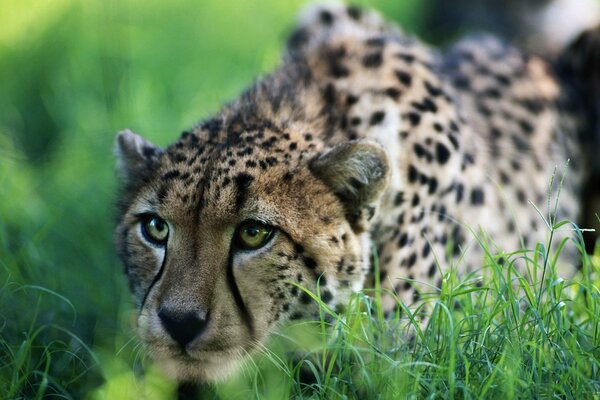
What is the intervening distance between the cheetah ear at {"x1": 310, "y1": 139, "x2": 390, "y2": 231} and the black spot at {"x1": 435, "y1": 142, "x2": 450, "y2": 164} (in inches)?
30.8

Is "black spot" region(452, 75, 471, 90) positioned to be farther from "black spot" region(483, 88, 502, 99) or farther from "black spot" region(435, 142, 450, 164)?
"black spot" region(435, 142, 450, 164)

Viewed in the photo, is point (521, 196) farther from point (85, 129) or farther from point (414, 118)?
point (85, 129)

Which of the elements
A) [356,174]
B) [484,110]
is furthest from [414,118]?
[484,110]

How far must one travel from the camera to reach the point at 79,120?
6.29 m

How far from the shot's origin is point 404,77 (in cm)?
441

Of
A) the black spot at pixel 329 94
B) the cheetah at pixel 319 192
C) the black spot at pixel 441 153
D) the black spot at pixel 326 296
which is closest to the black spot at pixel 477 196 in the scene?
the cheetah at pixel 319 192

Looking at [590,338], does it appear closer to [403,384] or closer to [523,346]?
[523,346]

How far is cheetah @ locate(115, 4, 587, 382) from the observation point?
3.26 meters

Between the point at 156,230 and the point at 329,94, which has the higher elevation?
the point at 329,94

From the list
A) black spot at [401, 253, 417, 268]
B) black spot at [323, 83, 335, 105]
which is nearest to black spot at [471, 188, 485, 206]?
black spot at [401, 253, 417, 268]

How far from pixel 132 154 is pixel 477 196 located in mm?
1791

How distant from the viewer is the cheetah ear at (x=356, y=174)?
3421 millimetres

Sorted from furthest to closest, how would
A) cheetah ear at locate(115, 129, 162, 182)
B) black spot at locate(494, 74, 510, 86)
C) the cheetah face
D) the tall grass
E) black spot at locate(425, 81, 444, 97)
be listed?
black spot at locate(494, 74, 510, 86)
black spot at locate(425, 81, 444, 97)
cheetah ear at locate(115, 129, 162, 182)
the cheetah face
the tall grass

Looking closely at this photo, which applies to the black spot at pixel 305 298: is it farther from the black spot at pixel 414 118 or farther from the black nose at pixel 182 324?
the black spot at pixel 414 118
